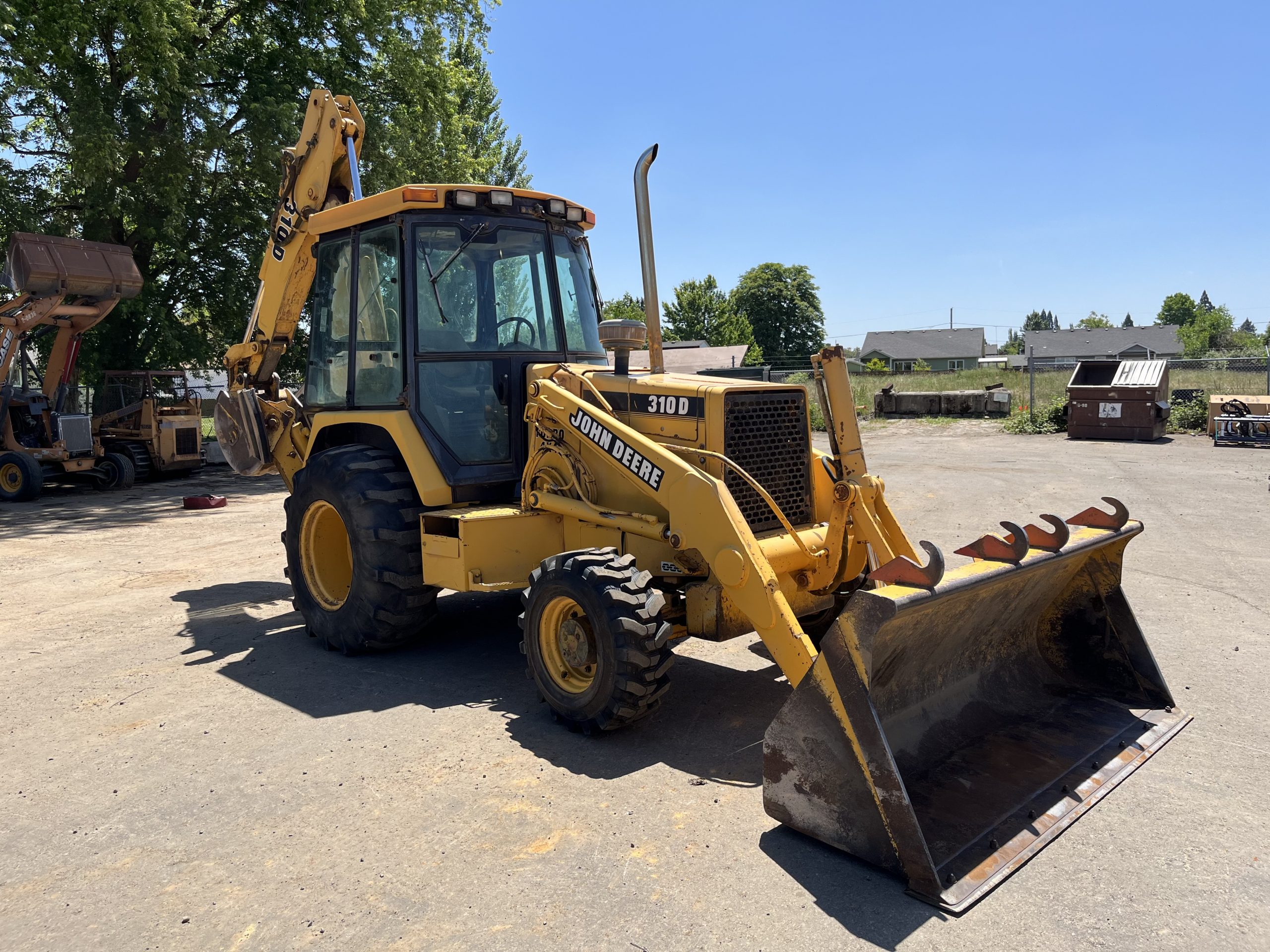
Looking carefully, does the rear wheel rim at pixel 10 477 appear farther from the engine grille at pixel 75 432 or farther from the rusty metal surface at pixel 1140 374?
the rusty metal surface at pixel 1140 374

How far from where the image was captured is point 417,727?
5035mm

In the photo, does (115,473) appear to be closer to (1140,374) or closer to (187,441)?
(187,441)

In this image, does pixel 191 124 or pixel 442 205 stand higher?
pixel 191 124

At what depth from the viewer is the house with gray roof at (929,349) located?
88.1 meters

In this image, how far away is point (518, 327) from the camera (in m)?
6.34

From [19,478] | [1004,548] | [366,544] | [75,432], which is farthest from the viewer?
[75,432]

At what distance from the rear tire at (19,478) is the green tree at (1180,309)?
5425 inches

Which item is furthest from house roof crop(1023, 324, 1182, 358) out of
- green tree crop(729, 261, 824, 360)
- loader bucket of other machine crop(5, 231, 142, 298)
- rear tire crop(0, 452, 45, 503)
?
rear tire crop(0, 452, 45, 503)

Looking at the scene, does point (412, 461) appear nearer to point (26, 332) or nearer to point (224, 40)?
point (26, 332)


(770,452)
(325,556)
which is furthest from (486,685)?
(770,452)

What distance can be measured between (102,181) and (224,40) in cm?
439

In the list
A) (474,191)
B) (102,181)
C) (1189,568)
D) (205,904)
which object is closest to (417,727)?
(205,904)

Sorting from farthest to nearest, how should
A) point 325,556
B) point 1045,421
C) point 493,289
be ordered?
point 1045,421 → point 325,556 → point 493,289

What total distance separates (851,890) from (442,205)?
459cm
